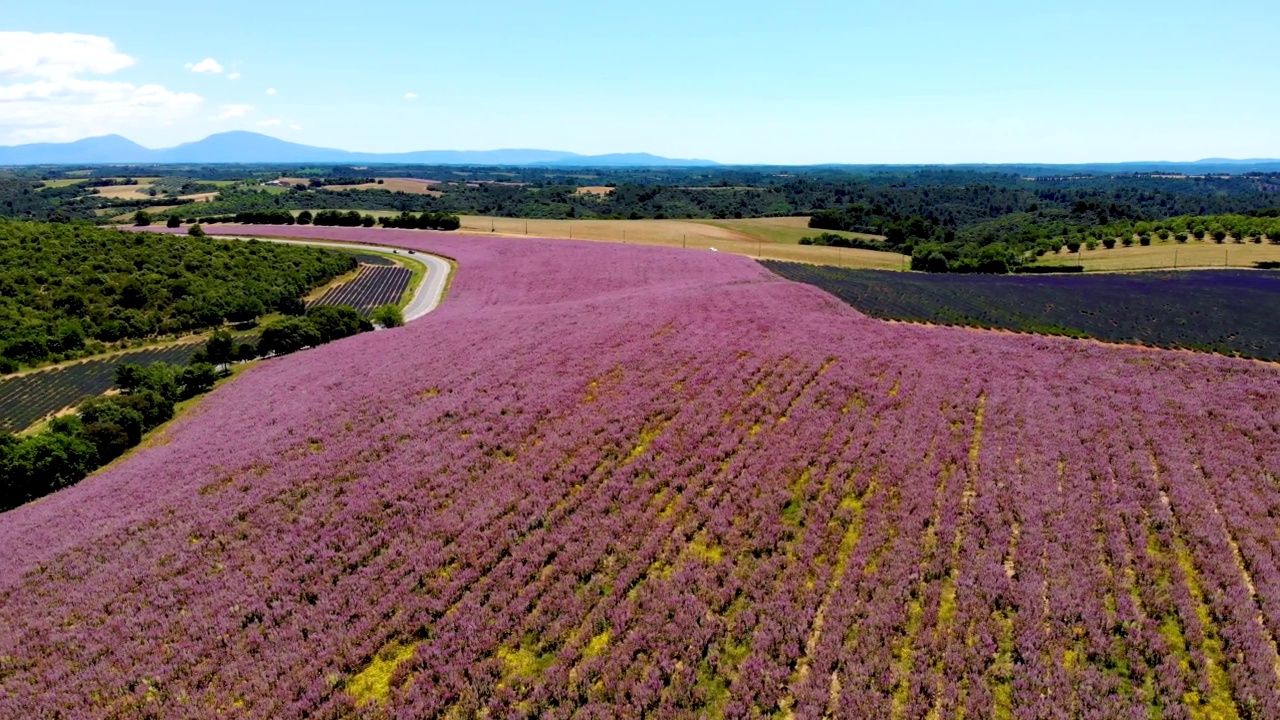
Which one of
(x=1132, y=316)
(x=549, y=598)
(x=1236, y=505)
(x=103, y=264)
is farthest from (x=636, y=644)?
(x=103, y=264)

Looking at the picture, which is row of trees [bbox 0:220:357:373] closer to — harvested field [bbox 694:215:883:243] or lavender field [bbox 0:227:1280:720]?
lavender field [bbox 0:227:1280:720]

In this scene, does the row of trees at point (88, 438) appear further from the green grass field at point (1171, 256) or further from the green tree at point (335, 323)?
the green grass field at point (1171, 256)

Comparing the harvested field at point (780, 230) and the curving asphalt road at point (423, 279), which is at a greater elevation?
the harvested field at point (780, 230)

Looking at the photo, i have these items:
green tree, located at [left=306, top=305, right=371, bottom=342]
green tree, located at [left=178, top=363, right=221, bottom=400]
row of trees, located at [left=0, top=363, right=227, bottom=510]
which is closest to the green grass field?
green tree, located at [left=306, top=305, right=371, bottom=342]

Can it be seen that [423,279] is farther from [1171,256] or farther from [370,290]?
[1171,256]

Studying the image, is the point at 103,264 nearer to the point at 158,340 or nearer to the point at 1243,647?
the point at 158,340

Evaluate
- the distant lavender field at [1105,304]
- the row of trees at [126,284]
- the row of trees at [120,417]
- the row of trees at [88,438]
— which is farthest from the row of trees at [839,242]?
the row of trees at [88,438]
